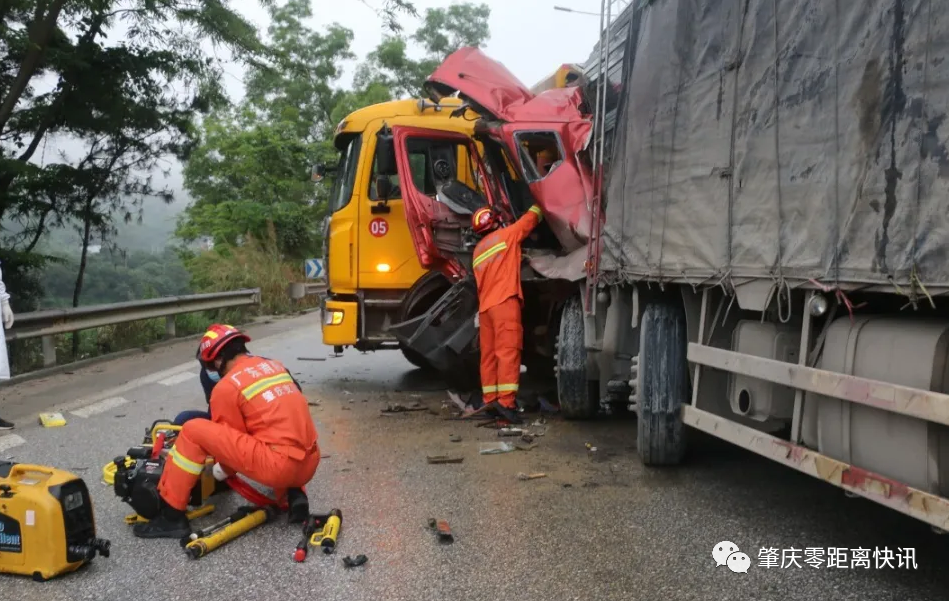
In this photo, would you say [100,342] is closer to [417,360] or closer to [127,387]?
[127,387]

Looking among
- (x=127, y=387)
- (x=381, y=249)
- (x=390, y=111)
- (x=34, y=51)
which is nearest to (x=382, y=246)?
(x=381, y=249)

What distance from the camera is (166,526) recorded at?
4020mm

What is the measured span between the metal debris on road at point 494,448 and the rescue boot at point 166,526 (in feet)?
7.12

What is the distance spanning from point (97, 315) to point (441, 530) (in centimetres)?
747

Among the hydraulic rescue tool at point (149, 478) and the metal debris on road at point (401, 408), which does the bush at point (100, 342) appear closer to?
the metal debris on road at point (401, 408)

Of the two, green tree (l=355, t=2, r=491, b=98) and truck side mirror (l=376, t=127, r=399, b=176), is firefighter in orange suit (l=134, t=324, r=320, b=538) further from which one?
green tree (l=355, t=2, r=491, b=98)

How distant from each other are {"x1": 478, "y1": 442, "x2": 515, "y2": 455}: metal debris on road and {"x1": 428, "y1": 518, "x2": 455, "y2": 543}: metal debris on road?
1462 millimetres

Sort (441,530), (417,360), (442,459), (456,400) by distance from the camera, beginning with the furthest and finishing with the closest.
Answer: (417,360) < (456,400) < (442,459) < (441,530)

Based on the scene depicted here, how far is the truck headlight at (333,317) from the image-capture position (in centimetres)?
765

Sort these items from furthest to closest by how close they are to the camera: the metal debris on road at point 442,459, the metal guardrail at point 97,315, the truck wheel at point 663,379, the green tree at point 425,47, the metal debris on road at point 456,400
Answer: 1. the green tree at point 425,47
2. the metal guardrail at point 97,315
3. the metal debris on road at point 456,400
4. the metal debris on road at point 442,459
5. the truck wheel at point 663,379

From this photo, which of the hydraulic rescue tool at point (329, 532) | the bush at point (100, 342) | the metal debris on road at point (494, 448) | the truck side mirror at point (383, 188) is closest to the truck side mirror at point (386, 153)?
the truck side mirror at point (383, 188)

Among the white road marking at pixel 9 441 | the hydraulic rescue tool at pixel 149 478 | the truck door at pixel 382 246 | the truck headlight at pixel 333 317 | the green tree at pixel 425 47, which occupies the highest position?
the green tree at pixel 425 47

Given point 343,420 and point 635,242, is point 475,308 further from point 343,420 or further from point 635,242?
point 635,242

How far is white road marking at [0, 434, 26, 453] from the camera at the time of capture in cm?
578
